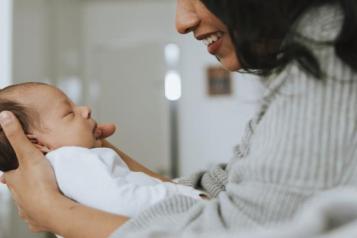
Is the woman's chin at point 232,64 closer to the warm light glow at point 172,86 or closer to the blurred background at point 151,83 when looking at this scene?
the blurred background at point 151,83

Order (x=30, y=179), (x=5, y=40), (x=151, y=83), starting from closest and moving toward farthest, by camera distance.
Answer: (x=30, y=179) < (x=5, y=40) < (x=151, y=83)

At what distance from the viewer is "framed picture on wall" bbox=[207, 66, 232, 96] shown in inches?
165

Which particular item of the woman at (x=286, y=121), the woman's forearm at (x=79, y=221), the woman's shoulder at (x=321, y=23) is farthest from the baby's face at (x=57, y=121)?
the woman's shoulder at (x=321, y=23)

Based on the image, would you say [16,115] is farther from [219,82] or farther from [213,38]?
[219,82]

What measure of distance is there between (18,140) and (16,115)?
9 centimetres

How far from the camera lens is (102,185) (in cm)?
85

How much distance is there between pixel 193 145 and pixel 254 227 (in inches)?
143

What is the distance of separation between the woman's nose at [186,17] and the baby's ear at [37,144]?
1.28ft

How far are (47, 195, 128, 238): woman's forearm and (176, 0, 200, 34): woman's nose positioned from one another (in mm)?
389

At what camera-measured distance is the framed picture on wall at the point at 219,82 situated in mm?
4191

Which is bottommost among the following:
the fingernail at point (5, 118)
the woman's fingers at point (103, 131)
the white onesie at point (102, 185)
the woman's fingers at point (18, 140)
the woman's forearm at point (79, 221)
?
the woman's forearm at point (79, 221)

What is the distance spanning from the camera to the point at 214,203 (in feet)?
2.23

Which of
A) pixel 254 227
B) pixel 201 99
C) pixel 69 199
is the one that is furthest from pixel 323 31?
pixel 201 99

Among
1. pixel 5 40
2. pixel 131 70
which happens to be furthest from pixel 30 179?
pixel 131 70
